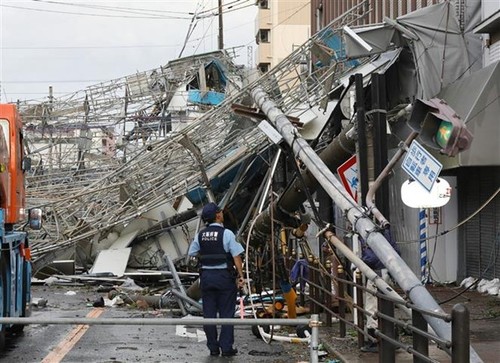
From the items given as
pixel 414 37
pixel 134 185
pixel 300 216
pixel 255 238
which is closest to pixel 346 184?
pixel 300 216

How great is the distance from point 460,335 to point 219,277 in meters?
5.06

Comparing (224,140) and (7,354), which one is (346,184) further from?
(224,140)

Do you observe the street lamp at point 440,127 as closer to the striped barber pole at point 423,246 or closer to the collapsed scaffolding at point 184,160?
the striped barber pole at point 423,246

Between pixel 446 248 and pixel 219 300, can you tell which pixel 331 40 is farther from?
pixel 219 300

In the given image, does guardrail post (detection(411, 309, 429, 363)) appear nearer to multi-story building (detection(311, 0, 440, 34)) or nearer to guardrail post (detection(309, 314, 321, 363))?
guardrail post (detection(309, 314, 321, 363))

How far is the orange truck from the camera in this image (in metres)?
9.71

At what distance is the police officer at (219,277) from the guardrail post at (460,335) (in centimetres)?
481

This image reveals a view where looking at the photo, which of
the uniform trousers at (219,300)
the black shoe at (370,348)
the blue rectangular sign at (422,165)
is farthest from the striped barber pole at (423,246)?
the blue rectangular sign at (422,165)

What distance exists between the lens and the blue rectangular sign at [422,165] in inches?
247

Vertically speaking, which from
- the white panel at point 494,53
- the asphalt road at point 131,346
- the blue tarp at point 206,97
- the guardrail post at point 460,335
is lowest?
the asphalt road at point 131,346

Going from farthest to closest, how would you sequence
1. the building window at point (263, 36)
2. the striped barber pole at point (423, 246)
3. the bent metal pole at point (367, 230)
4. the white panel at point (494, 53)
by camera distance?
the building window at point (263, 36), the striped barber pole at point (423, 246), the white panel at point (494, 53), the bent metal pole at point (367, 230)

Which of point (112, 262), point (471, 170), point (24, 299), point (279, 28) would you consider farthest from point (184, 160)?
point (279, 28)

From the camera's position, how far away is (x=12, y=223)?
11.0m

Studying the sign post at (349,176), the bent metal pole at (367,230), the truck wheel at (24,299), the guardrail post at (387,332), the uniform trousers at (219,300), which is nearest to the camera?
the bent metal pole at (367,230)
